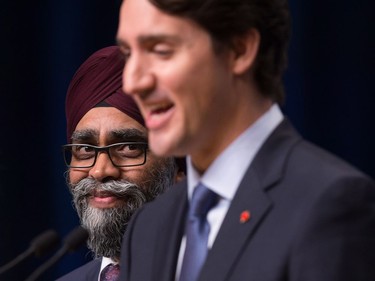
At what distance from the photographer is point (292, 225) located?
47.6 inches

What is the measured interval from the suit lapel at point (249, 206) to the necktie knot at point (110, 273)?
84 centimetres

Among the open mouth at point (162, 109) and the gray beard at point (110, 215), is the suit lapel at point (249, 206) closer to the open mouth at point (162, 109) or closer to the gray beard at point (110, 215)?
the open mouth at point (162, 109)

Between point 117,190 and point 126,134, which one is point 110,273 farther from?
point 126,134

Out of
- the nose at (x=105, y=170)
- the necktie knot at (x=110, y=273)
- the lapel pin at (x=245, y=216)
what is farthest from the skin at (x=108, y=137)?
the lapel pin at (x=245, y=216)

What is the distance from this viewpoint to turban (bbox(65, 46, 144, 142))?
2.15 meters

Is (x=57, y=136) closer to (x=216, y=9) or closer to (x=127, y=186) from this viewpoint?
(x=127, y=186)

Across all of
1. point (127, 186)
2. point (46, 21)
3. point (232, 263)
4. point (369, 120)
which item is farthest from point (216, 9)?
point (46, 21)

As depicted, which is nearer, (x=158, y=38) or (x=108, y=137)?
(x=158, y=38)

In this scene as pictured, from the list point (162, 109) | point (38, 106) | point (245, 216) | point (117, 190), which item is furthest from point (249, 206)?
point (38, 106)

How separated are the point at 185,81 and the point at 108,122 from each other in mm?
875

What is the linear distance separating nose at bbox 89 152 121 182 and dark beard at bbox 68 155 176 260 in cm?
1

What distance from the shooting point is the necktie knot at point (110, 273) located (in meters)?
2.10

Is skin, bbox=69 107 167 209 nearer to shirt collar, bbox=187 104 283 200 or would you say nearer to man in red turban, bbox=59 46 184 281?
man in red turban, bbox=59 46 184 281

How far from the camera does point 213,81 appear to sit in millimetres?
1292
